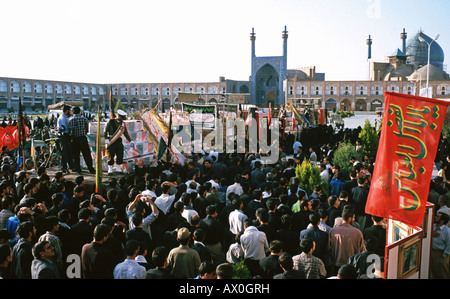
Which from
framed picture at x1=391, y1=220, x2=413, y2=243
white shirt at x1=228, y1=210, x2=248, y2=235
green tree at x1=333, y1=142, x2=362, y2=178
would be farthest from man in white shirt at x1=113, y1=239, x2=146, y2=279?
green tree at x1=333, y1=142, x2=362, y2=178

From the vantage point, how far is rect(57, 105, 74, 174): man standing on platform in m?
8.38

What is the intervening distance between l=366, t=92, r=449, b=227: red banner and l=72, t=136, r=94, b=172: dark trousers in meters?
6.73

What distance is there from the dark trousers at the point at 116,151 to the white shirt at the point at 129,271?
5812 mm

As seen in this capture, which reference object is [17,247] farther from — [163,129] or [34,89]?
[34,89]

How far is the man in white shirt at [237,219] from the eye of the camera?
535cm

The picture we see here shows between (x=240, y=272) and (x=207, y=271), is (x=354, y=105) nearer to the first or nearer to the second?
(x=240, y=272)

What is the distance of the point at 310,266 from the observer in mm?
4062

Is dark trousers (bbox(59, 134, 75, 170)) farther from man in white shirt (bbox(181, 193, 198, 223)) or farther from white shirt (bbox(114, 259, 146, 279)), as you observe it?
white shirt (bbox(114, 259, 146, 279))

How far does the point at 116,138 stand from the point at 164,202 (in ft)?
12.0

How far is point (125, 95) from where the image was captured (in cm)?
7231

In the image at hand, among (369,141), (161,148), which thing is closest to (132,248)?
(161,148)

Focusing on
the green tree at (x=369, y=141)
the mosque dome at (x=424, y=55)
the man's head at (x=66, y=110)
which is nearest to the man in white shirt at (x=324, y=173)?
the green tree at (x=369, y=141)

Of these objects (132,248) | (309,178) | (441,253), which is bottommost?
(441,253)
